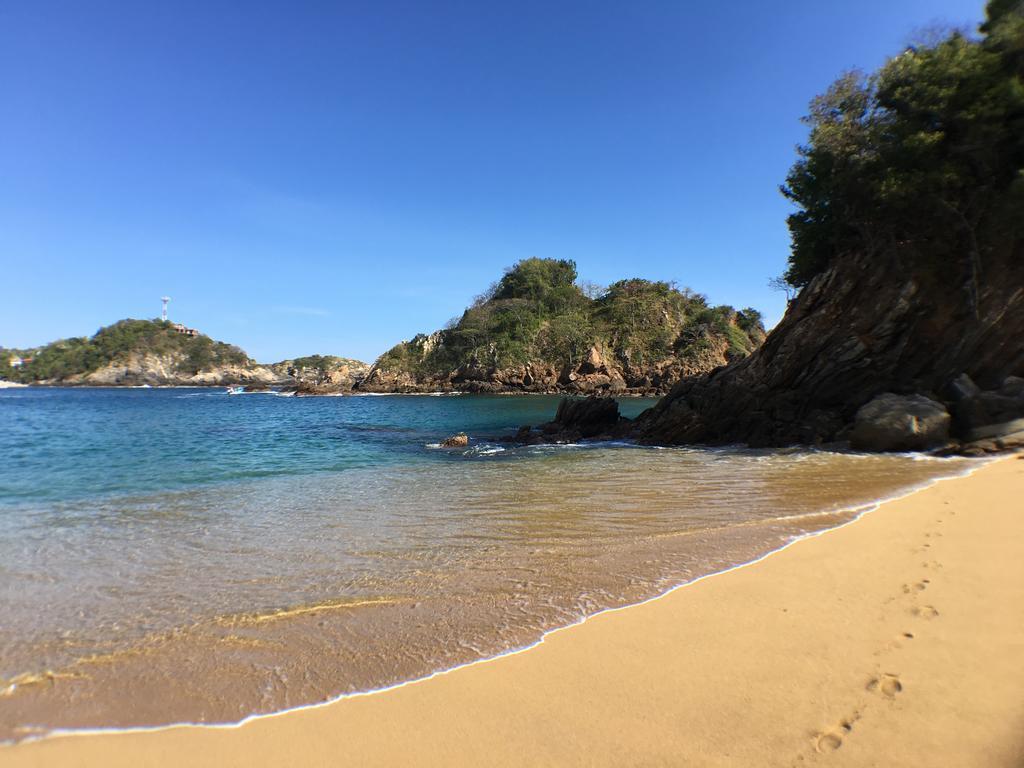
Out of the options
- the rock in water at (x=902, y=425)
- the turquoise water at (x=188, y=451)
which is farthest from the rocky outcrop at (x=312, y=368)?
the rock in water at (x=902, y=425)

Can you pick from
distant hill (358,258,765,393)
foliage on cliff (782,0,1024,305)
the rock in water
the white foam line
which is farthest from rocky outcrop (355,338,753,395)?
the white foam line

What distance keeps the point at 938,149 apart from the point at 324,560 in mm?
23254

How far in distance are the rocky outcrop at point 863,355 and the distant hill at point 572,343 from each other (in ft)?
151

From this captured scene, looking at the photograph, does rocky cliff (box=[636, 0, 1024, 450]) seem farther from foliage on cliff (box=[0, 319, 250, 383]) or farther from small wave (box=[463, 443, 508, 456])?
foliage on cliff (box=[0, 319, 250, 383])

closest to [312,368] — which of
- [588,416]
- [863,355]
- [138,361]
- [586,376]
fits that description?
[138,361]

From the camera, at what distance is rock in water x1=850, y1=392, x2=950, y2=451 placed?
15148 mm

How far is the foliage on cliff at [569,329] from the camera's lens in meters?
76.4

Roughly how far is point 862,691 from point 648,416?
73.9 ft

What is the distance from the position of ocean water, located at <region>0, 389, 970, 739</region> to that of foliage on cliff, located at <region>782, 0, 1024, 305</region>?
955cm

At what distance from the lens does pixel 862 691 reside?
3248 mm

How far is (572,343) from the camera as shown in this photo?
252ft

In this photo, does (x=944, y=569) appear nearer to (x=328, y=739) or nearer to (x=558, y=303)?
(x=328, y=739)

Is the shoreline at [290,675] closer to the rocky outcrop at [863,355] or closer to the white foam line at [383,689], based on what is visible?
the white foam line at [383,689]

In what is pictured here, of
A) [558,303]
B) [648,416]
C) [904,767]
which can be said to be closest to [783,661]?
[904,767]
